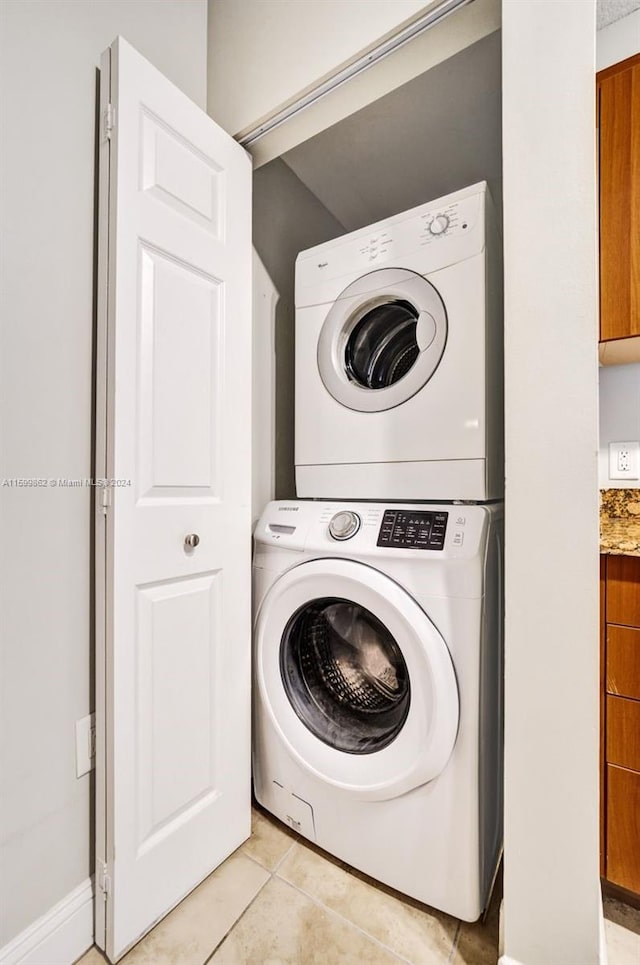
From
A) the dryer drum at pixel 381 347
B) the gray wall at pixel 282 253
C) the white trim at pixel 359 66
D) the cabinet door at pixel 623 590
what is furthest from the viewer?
the gray wall at pixel 282 253

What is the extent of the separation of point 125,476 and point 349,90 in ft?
3.70

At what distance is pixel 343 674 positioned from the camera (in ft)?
4.47

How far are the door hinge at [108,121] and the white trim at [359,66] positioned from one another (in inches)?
16.9

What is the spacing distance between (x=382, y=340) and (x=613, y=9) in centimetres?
133

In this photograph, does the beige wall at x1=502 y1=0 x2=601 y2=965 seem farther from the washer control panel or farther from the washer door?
the washer door

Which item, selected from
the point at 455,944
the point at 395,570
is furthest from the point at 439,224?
the point at 455,944

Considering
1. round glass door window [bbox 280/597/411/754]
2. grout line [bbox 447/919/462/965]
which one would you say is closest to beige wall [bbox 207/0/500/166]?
round glass door window [bbox 280/597/411/754]

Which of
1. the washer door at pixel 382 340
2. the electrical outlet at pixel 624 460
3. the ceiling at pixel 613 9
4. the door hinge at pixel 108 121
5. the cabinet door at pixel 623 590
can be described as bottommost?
the cabinet door at pixel 623 590

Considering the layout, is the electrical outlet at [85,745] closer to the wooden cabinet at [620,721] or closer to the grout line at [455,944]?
the grout line at [455,944]

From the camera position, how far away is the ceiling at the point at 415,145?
148cm

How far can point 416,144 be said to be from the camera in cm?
178

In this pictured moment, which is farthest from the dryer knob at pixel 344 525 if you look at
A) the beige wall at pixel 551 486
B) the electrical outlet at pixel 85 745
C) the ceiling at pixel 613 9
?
the ceiling at pixel 613 9

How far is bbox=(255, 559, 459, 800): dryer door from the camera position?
1.05m

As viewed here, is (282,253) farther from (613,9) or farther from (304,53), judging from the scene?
(613,9)
